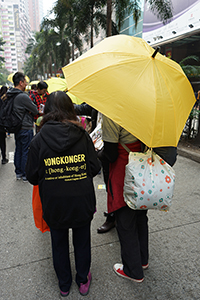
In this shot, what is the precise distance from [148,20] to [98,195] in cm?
1419

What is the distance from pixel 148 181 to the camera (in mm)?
1789

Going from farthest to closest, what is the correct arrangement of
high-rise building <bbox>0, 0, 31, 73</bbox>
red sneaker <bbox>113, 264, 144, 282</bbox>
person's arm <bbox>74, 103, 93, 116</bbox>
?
high-rise building <bbox>0, 0, 31, 73</bbox> → person's arm <bbox>74, 103, 93, 116</bbox> → red sneaker <bbox>113, 264, 144, 282</bbox>

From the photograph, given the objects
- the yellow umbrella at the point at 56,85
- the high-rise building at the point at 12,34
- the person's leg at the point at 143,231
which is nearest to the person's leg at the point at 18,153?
the yellow umbrella at the point at 56,85

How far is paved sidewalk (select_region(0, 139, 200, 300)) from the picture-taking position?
6.93ft

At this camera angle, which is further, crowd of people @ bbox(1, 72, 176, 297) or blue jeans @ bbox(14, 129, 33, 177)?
blue jeans @ bbox(14, 129, 33, 177)

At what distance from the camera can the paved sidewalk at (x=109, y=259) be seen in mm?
2113

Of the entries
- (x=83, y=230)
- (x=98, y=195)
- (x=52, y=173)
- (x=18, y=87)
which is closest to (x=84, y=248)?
(x=83, y=230)

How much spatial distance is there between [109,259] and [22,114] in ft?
10.3

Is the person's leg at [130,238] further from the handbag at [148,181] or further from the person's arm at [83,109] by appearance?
the person's arm at [83,109]

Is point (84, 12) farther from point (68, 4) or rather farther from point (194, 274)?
point (194, 274)

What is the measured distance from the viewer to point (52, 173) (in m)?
1.74

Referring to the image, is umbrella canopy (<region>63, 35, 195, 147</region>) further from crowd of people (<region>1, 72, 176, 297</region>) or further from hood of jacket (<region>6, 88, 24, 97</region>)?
hood of jacket (<region>6, 88, 24, 97</region>)

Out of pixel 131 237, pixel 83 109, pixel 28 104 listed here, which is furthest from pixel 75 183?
pixel 28 104

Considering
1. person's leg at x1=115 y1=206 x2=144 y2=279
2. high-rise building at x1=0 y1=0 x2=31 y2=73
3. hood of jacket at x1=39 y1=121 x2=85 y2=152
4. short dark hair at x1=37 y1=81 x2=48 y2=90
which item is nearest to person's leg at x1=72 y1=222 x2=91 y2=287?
person's leg at x1=115 y1=206 x2=144 y2=279
